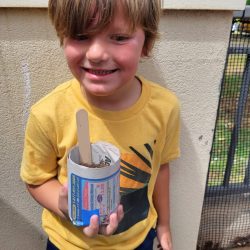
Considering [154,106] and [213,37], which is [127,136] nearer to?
[154,106]

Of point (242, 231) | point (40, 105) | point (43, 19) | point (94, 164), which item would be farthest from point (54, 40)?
point (242, 231)

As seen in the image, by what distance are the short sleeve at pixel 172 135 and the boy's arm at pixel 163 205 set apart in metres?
0.10

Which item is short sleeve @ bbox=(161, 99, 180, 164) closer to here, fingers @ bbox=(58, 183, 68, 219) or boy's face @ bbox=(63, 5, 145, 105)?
boy's face @ bbox=(63, 5, 145, 105)

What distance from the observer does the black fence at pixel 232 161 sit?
6.26 ft

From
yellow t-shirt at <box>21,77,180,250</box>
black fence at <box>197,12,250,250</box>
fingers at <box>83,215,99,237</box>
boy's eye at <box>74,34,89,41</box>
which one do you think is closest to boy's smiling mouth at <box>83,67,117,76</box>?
boy's eye at <box>74,34,89,41</box>

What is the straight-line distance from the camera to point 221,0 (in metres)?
1.58

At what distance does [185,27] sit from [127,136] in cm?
58

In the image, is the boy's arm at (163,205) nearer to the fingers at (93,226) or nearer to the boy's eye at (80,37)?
the fingers at (93,226)

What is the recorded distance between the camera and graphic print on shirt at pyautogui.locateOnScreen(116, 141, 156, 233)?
1.47m

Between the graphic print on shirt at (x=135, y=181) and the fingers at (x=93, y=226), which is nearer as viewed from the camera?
the fingers at (x=93, y=226)

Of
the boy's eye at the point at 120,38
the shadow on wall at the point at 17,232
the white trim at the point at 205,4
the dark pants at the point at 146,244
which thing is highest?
the white trim at the point at 205,4

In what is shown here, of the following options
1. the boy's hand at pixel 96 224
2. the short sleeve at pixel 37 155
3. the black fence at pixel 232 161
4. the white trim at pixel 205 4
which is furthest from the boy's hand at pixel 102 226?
the black fence at pixel 232 161

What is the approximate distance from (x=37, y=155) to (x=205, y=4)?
94cm

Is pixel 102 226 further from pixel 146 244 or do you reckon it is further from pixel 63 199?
pixel 146 244
